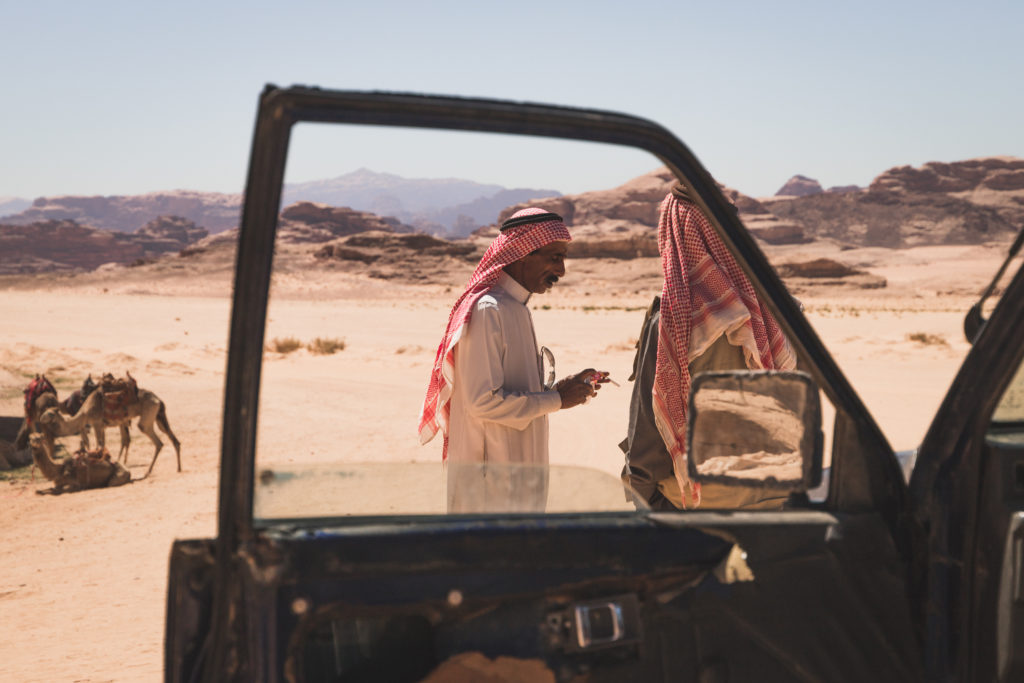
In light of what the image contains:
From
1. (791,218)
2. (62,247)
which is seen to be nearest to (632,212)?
(791,218)

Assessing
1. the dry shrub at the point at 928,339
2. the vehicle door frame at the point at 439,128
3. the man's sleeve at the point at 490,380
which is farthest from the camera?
the dry shrub at the point at 928,339

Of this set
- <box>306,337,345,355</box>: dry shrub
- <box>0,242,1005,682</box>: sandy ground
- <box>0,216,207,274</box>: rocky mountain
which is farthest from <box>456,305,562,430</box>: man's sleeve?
<box>0,216,207,274</box>: rocky mountain

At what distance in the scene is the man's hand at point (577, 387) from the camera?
3.11 m

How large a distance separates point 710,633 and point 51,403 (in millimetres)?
8419

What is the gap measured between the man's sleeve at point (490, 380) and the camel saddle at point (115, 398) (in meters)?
6.46

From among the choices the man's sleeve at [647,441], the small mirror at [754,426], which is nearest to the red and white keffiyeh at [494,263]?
the man's sleeve at [647,441]

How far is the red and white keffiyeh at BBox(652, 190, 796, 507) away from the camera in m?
3.18

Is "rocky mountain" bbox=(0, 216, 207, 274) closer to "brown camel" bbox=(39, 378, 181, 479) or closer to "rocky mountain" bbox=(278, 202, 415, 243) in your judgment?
"rocky mountain" bbox=(278, 202, 415, 243)

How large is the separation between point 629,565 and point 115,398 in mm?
7970

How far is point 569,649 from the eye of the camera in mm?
1434

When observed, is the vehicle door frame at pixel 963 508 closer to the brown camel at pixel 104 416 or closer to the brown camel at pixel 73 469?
the brown camel at pixel 73 469

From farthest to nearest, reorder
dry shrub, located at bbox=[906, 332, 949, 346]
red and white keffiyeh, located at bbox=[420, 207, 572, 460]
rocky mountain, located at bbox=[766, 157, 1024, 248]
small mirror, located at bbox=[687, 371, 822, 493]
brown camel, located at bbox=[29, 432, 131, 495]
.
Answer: rocky mountain, located at bbox=[766, 157, 1024, 248], dry shrub, located at bbox=[906, 332, 949, 346], brown camel, located at bbox=[29, 432, 131, 495], red and white keffiyeh, located at bbox=[420, 207, 572, 460], small mirror, located at bbox=[687, 371, 822, 493]

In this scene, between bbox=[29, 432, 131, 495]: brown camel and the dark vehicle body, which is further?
bbox=[29, 432, 131, 495]: brown camel

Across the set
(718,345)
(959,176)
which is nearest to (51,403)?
(718,345)
